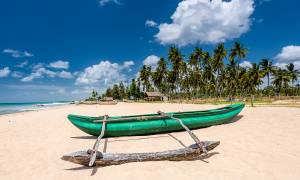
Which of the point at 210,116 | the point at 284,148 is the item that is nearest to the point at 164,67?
the point at 210,116

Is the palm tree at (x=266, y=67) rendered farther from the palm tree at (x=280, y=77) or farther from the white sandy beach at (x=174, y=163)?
the white sandy beach at (x=174, y=163)

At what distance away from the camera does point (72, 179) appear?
4.11 meters

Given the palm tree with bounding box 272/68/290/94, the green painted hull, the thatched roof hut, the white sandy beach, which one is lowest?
the white sandy beach

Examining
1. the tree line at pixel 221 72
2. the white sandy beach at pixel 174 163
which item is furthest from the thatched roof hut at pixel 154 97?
the white sandy beach at pixel 174 163

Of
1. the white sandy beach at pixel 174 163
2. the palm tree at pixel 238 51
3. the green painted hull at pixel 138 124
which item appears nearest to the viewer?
the white sandy beach at pixel 174 163

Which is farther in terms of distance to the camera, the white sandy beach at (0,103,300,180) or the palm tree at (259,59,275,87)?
the palm tree at (259,59,275,87)

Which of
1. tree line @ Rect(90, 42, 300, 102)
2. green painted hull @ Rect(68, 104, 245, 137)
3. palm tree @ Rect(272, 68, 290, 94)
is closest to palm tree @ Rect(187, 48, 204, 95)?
tree line @ Rect(90, 42, 300, 102)

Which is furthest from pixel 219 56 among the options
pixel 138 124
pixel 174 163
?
pixel 174 163

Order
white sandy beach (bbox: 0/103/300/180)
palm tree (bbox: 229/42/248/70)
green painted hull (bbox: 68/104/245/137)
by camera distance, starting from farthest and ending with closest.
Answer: palm tree (bbox: 229/42/248/70)
green painted hull (bbox: 68/104/245/137)
white sandy beach (bbox: 0/103/300/180)

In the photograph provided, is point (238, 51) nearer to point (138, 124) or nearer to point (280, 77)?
point (280, 77)

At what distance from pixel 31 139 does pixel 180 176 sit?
7108 mm

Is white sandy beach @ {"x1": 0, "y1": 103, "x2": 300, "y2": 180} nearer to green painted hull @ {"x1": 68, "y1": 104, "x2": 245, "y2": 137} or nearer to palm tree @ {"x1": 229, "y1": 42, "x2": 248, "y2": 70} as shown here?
green painted hull @ {"x1": 68, "y1": 104, "x2": 245, "y2": 137}

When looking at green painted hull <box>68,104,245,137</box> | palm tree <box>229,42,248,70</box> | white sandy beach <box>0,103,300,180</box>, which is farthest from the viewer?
palm tree <box>229,42,248,70</box>

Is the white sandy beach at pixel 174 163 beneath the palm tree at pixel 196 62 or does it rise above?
beneath
